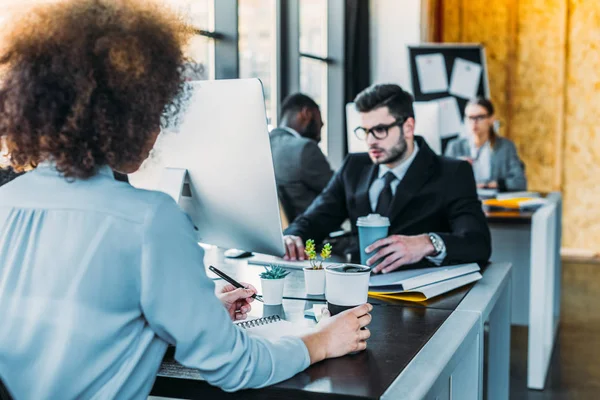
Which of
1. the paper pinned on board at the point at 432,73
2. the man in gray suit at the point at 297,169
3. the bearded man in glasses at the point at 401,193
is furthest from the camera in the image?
the paper pinned on board at the point at 432,73

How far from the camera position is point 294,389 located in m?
1.01

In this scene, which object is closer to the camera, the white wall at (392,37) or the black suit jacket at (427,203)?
the black suit jacket at (427,203)

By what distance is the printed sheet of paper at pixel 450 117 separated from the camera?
18.9 feet

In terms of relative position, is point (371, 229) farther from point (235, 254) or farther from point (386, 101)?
point (386, 101)

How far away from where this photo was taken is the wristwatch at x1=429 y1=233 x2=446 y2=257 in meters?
1.84

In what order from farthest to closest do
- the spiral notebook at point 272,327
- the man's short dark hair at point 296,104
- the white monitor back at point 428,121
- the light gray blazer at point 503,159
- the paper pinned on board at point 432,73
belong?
the paper pinned on board at point 432,73 < the light gray blazer at point 503,159 < the man's short dark hair at point 296,104 < the white monitor back at point 428,121 < the spiral notebook at point 272,327

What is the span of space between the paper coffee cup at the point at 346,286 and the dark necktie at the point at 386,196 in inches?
37.8

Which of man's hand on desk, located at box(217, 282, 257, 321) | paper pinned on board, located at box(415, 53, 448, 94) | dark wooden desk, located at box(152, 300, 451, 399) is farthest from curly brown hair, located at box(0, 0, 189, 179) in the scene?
paper pinned on board, located at box(415, 53, 448, 94)

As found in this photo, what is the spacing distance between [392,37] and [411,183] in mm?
3870

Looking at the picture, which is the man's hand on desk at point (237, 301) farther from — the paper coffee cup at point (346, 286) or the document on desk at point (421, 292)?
the document on desk at point (421, 292)

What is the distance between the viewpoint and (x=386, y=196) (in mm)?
2307

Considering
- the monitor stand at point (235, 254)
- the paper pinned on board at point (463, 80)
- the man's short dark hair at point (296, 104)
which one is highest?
the paper pinned on board at point (463, 80)

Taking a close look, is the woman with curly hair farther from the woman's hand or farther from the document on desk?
the document on desk

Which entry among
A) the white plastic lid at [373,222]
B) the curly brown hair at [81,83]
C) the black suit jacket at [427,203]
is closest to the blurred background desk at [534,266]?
the black suit jacket at [427,203]
